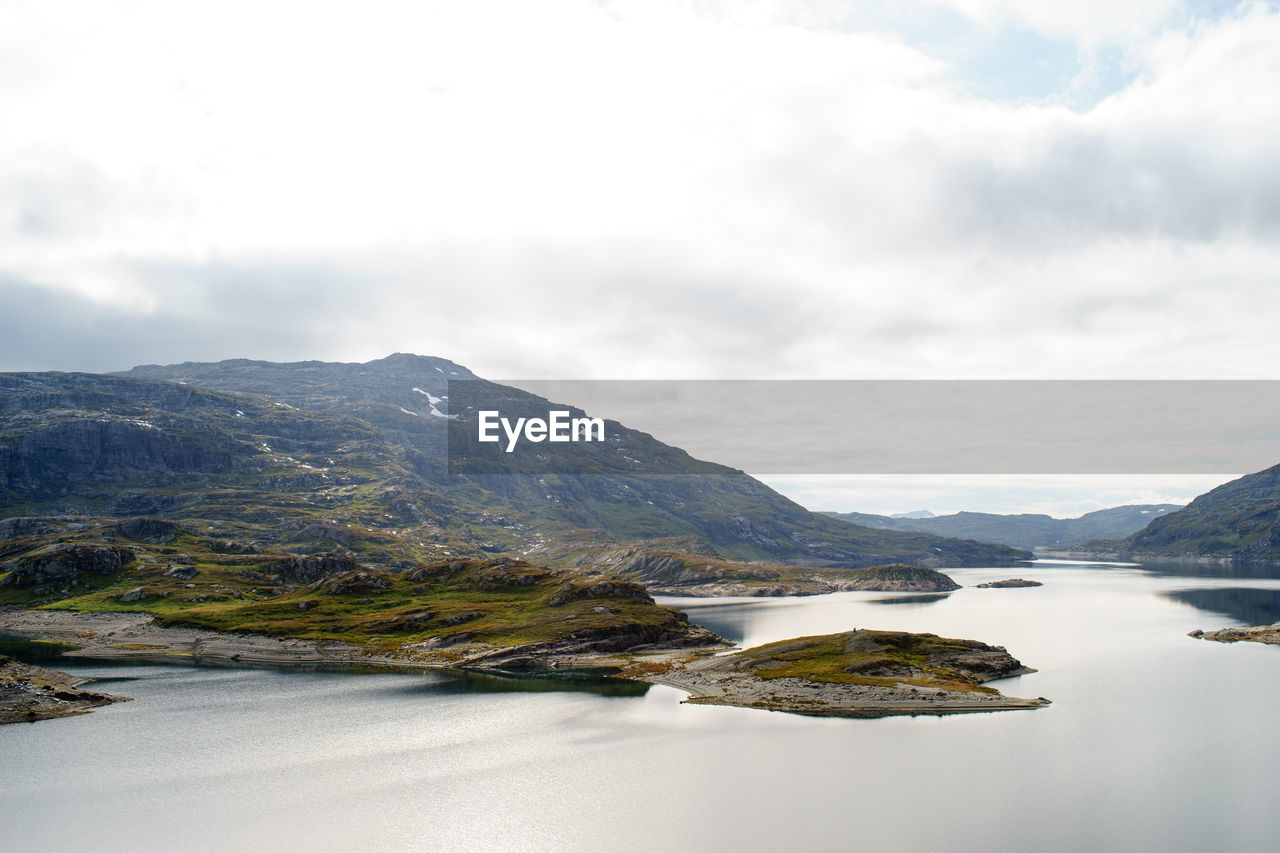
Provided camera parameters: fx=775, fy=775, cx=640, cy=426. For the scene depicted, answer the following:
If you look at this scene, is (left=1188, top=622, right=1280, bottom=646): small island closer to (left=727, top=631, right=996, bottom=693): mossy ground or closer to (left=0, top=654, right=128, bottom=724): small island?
(left=727, top=631, right=996, bottom=693): mossy ground

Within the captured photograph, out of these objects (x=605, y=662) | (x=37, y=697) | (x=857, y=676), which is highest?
(x=857, y=676)

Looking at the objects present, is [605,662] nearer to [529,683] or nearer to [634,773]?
[529,683]

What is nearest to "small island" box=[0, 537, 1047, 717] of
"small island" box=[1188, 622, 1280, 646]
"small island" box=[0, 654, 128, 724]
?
"small island" box=[0, 654, 128, 724]

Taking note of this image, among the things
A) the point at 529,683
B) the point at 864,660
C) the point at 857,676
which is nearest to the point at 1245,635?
the point at 864,660

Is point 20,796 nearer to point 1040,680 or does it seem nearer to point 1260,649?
point 1040,680

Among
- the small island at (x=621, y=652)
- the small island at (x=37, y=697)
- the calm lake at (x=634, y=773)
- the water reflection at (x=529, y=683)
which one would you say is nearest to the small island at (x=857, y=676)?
the small island at (x=621, y=652)

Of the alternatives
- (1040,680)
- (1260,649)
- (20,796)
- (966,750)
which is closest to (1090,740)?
(966,750)
